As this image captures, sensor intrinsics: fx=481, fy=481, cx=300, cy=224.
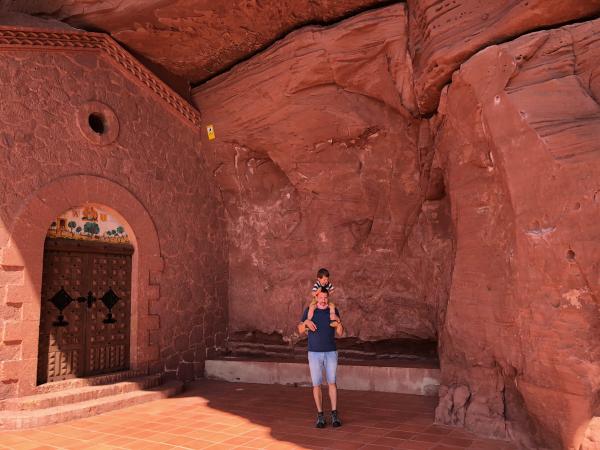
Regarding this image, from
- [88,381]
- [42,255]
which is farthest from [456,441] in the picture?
[42,255]

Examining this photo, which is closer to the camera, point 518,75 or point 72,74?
point 518,75

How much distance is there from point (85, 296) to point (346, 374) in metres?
4.20

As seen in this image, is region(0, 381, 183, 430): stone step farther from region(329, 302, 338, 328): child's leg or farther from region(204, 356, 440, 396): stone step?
region(329, 302, 338, 328): child's leg

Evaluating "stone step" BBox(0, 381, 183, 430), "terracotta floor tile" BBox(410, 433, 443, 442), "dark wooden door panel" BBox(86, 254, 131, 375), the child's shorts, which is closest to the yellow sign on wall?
"dark wooden door panel" BBox(86, 254, 131, 375)

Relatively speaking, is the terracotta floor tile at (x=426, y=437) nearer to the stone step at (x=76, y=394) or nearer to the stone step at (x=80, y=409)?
the stone step at (x=80, y=409)

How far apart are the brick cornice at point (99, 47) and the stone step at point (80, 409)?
15.5ft

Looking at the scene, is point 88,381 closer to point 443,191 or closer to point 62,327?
point 62,327

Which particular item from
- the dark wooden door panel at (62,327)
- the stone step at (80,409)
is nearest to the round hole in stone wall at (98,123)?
the dark wooden door panel at (62,327)

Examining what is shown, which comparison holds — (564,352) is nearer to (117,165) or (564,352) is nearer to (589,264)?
(589,264)

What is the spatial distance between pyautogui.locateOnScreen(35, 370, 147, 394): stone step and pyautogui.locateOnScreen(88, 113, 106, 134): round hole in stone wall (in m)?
3.75

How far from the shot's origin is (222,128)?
30.2 ft

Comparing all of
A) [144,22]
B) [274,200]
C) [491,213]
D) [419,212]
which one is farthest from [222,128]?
[491,213]

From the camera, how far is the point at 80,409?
6164mm

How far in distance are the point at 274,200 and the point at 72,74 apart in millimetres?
4111
